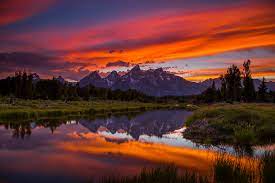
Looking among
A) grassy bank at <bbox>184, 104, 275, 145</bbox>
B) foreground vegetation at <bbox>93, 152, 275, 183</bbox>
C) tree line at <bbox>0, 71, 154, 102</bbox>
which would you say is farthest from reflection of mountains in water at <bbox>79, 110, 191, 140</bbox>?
tree line at <bbox>0, 71, 154, 102</bbox>

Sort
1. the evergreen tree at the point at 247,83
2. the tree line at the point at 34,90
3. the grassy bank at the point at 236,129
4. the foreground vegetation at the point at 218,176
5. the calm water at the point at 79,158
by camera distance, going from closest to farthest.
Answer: the foreground vegetation at the point at 218,176 < the calm water at the point at 79,158 < the grassy bank at the point at 236,129 < the evergreen tree at the point at 247,83 < the tree line at the point at 34,90

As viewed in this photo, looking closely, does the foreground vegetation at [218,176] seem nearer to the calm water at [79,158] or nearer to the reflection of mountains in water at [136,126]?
the calm water at [79,158]

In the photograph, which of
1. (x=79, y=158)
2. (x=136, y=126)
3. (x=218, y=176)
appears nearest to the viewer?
(x=218, y=176)

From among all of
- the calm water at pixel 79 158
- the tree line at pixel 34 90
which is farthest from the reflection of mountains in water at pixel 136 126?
the tree line at pixel 34 90

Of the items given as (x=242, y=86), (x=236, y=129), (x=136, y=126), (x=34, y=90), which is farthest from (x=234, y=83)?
(x=236, y=129)

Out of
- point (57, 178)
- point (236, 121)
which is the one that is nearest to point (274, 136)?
point (236, 121)

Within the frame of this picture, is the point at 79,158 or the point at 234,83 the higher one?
the point at 234,83

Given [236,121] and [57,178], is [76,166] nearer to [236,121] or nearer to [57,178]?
[57,178]

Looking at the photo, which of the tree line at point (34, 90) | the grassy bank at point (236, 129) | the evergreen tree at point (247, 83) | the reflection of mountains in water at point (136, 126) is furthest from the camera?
the tree line at point (34, 90)

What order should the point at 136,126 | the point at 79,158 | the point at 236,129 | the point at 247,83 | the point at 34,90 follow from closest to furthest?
the point at 79,158
the point at 236,129
the point at 136,126
the point at 247,83
the point at 34,90

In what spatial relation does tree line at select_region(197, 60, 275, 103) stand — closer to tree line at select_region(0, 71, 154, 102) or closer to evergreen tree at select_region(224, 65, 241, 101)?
evergreen tree at select_region(224, 65, 241, 101)

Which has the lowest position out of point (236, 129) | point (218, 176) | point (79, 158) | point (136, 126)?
point (136, 126)

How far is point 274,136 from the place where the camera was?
2941 centimetres

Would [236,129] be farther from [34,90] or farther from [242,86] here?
[34,90]
